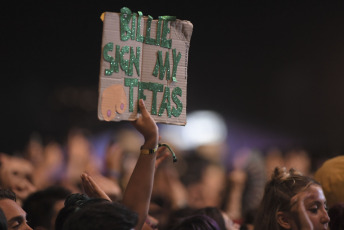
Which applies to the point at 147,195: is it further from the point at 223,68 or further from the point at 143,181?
the point at 223,68

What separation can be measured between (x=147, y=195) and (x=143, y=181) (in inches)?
2.3

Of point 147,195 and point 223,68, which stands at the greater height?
point 223,68

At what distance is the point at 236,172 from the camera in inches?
251

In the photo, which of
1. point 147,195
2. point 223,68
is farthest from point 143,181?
point 223,68

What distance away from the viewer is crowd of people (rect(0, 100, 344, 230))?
2.29 meters

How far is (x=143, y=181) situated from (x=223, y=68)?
9525 mm

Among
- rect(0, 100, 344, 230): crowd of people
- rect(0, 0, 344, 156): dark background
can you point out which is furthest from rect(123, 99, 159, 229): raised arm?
rect(0, 0, 344, 156): dark background

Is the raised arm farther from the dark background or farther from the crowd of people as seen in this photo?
the dark background

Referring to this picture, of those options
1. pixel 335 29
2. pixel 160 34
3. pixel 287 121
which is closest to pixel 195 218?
pixel 160 34

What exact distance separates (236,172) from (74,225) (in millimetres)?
4615

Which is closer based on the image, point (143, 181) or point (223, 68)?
point (143, 181)

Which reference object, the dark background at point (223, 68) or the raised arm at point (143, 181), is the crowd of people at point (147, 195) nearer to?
the raised arm at point (143, 181)

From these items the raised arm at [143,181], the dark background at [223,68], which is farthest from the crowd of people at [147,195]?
the dark background at [223,68]

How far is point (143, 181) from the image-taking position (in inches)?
91.7
